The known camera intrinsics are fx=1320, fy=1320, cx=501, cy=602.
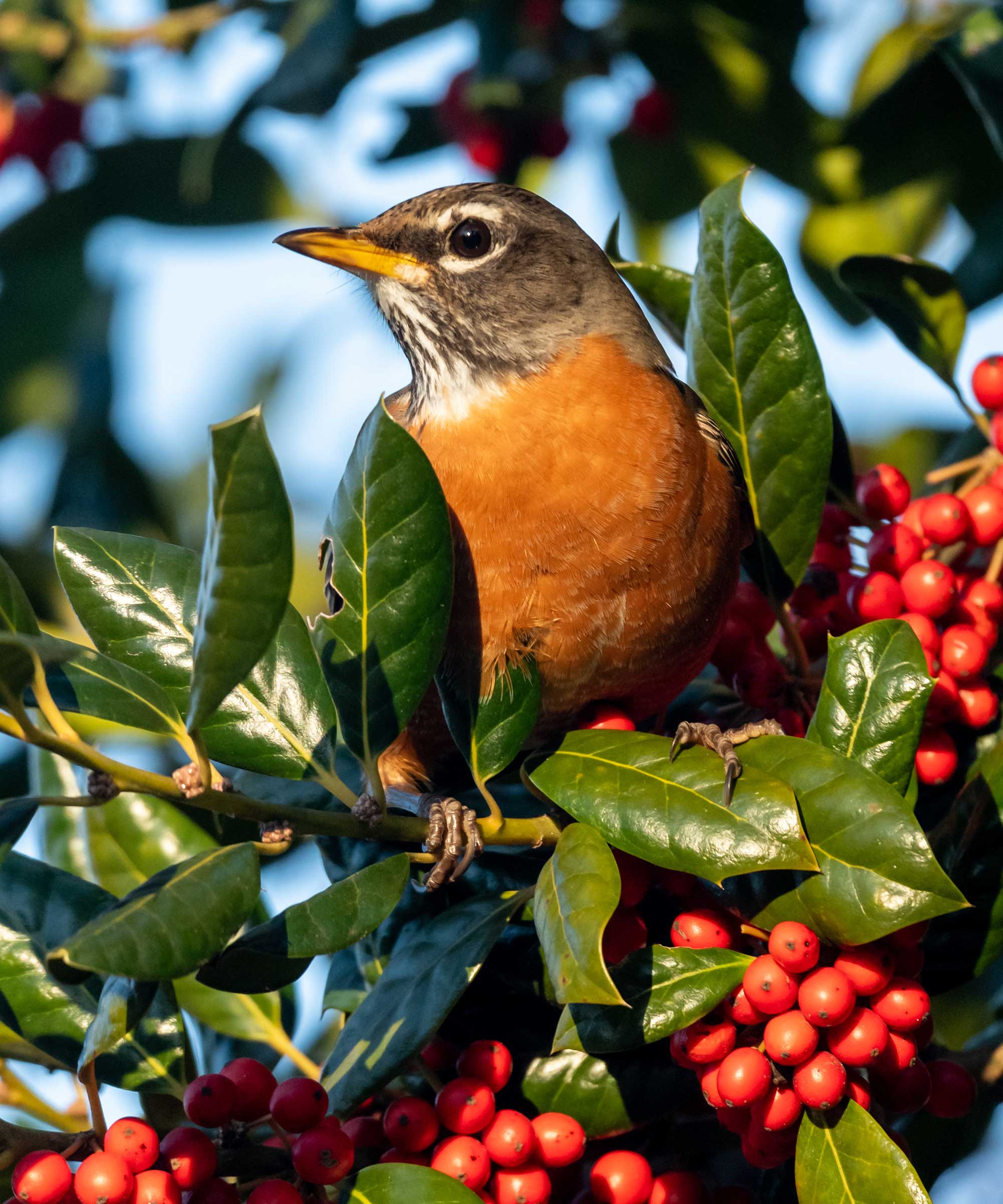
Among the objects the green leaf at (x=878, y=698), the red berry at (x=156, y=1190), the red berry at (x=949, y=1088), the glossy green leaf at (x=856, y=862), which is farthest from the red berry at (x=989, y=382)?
the red berry at (x=156, y=1190)

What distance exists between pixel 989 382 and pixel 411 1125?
189 cm

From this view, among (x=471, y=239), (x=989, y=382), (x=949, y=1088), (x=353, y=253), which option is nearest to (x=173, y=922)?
(x=949, y=1088)

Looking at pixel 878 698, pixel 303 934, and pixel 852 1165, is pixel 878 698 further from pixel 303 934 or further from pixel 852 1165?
pixel 303 934

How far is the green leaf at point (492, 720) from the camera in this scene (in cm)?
212

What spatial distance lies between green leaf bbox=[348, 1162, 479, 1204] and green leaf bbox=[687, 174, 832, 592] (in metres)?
1.29

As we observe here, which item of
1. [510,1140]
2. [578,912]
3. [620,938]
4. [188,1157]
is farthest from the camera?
[620,938]

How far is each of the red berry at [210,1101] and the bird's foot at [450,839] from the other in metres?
0.42

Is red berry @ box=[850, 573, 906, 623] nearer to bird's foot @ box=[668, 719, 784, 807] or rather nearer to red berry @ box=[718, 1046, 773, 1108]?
bird's foot @ box=[668, 719, 784, 807]

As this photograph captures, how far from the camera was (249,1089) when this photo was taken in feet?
6.52

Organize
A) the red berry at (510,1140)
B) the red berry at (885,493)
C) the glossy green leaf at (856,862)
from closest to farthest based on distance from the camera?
the glossy green leaf at (856,862)
the red berry at (510,1140)
the red berry at (885,493)

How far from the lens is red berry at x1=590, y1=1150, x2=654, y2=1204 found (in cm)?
204

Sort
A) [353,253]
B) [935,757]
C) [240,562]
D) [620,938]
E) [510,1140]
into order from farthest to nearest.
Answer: [353,253] → [935,757] → [620,938] → [510,1140] → [240,562]

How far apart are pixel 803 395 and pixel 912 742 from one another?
0.80 metres

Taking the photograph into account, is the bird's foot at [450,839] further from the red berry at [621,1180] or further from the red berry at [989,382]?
the red berry at [989,382]
